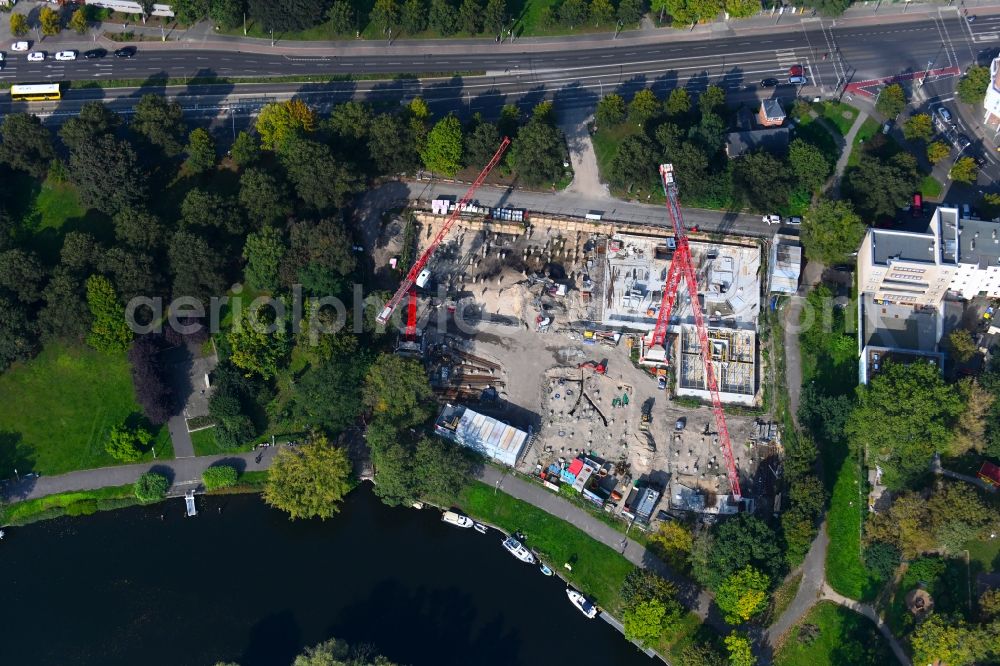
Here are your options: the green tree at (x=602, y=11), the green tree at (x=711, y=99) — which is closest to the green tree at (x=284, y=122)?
the green tree at (x=602, y=11)

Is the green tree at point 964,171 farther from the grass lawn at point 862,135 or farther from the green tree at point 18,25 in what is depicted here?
the green tree at point 18,25

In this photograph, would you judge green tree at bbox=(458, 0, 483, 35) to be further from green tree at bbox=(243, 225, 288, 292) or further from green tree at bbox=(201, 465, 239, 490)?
green tree at bbox=(201, 465, 239, 490)

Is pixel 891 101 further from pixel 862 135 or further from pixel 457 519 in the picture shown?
pixel 457 519

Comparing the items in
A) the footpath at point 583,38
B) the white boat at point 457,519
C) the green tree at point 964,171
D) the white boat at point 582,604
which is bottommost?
the white boat at point 582,604

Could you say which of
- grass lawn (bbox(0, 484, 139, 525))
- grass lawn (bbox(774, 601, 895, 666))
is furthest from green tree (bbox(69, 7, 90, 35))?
grass lawn (bbox(774, 601, 895, 666))

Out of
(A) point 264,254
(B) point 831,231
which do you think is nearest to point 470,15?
(A) point 264,254
